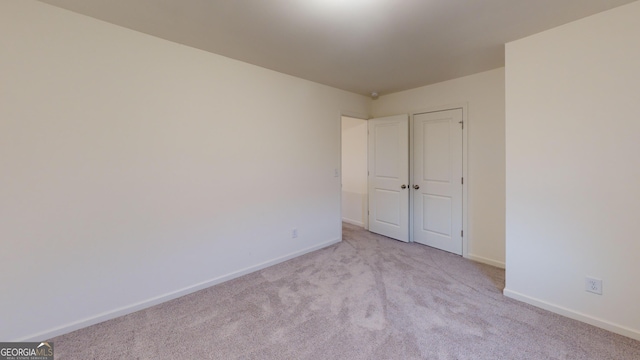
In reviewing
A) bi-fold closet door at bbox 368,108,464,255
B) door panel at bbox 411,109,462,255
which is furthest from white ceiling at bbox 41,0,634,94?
bi-fold closet door at bbox 368,108,464,255

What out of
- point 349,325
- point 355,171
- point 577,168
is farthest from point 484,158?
point 349,325

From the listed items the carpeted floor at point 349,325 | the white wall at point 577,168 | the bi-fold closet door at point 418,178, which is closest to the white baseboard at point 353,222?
the bi-fold closet door at point 418,178

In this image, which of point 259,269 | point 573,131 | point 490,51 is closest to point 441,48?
point 490,51

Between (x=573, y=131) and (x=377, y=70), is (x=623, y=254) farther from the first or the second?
(x=377, y=70)

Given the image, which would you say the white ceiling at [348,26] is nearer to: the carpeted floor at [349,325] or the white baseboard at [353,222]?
the carpeted floor at [349,325]

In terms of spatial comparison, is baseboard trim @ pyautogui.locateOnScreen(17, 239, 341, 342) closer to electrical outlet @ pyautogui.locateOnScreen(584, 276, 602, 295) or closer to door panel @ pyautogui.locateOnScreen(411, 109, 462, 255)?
door panel @ pyautogui.locateOnScreen(411, 109, 462, 255)

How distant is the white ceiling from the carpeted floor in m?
2.38

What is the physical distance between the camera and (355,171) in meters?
5.14

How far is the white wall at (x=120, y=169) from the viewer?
1.79m

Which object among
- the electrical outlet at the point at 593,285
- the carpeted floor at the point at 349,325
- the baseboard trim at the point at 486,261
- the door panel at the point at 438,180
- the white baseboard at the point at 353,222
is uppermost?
the door panel at the point at 438,180

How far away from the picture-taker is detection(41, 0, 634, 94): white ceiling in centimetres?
183

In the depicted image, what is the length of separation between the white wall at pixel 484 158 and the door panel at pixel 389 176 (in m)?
0.83

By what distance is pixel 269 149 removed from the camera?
314 centimetres

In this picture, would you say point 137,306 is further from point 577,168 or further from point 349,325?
point 577,168
